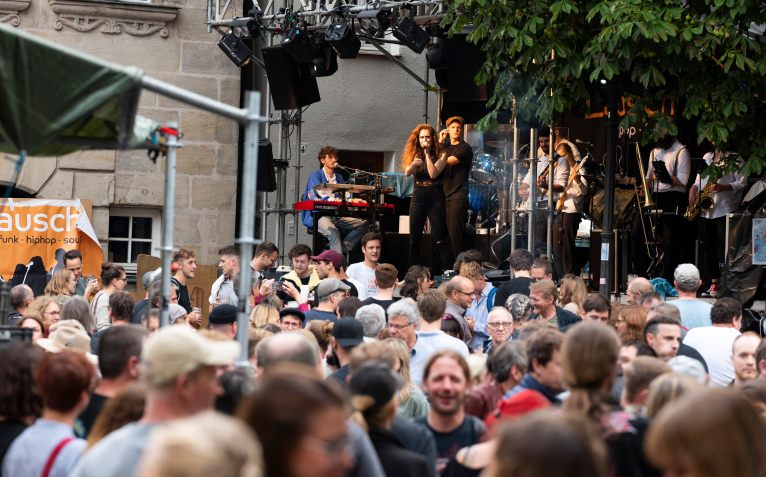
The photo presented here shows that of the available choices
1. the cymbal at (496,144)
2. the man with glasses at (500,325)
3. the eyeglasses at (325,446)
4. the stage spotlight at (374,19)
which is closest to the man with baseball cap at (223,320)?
the man with glasses at (500,325)

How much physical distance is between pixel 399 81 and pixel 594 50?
8.18 meters

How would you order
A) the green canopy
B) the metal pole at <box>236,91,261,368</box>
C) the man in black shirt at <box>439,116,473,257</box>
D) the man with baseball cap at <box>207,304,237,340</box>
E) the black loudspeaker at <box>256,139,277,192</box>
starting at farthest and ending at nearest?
the black loudspeaker at <box>256,139,277,192</box> → the man in black shirt at <box>439,116,473,257</box> → the man with baseball cap at <box>207,304,237,340</box> → the metal pole at <box>236,91,261,368</box> → the green canopy

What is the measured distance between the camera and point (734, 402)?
7.34ft

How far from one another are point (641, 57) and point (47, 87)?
6.67 m

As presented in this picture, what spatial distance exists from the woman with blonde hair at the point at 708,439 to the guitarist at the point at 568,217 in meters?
9.61

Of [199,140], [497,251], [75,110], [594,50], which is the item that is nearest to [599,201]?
[497,251]

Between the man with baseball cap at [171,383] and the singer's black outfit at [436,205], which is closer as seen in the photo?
the man with baseball cap at [171,383]

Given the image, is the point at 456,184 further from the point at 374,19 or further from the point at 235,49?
the point at 235,49

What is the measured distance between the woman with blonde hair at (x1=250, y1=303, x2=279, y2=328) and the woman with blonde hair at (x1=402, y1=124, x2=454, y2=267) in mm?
5662

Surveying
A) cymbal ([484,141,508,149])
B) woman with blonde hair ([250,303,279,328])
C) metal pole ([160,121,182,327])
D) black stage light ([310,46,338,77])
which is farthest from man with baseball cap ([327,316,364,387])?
cymbal ([484,141,508,149])

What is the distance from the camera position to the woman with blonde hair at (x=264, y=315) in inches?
255

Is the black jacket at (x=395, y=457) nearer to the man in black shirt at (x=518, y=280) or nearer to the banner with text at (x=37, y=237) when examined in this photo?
the man in black shirt at (x=518, y=280)

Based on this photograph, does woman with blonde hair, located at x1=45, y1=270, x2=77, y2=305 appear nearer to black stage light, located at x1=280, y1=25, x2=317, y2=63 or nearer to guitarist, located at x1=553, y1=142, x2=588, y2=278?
black stage light, located at x1=280, y1=25, x2=317, y2=63

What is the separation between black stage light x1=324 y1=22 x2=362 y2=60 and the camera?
1141cm
